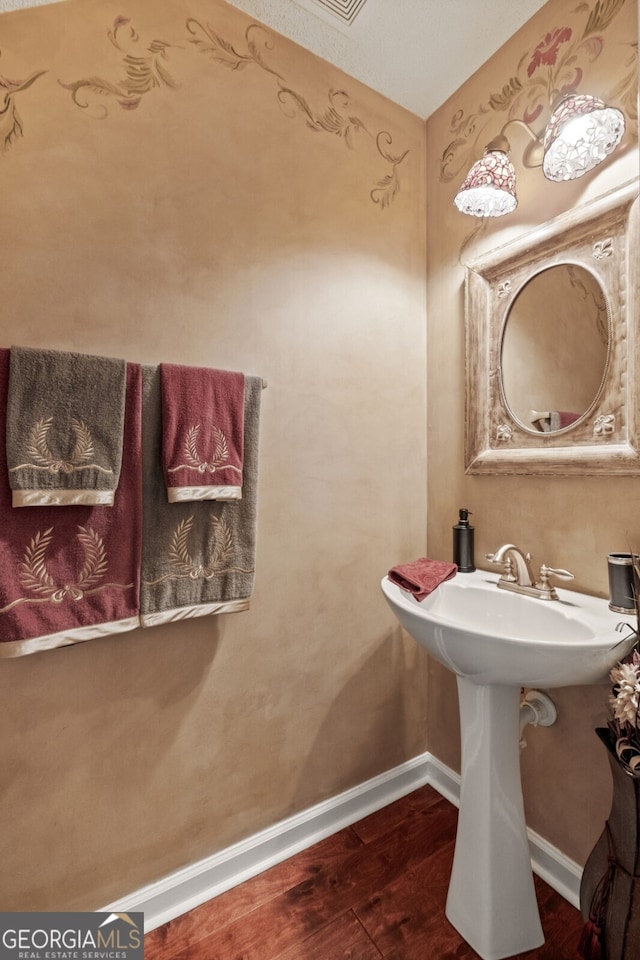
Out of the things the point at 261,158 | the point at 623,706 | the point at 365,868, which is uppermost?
the point at 261,158

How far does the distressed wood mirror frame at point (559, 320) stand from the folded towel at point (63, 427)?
106 cm

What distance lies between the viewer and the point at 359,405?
1.43 metres

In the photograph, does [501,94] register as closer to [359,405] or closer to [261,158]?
[261,158]

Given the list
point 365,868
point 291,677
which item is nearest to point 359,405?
point 291,677

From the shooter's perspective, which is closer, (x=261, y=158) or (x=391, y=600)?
(x=391, y=600)

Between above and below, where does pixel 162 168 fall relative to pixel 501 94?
below

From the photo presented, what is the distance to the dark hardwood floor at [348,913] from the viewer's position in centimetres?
103

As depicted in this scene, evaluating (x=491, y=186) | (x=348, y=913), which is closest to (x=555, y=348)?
(x=491, y=186)

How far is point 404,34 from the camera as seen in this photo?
4.28 ft

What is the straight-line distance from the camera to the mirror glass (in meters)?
1.09

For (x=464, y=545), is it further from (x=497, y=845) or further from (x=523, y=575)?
(x=497, y=845)

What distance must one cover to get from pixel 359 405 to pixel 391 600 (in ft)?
2.21

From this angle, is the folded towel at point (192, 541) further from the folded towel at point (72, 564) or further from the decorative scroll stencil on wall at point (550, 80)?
the decorative scroll stencil on wall at point (550, 80)

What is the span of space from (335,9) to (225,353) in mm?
1058
